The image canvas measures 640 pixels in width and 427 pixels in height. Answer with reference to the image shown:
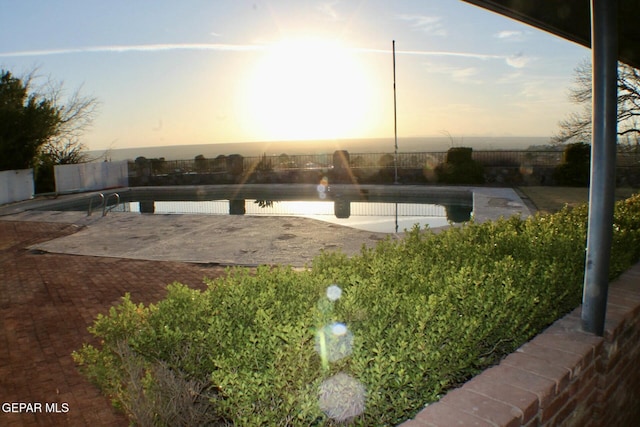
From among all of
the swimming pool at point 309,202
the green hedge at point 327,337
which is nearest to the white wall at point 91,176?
the swimming pool at point 309,202

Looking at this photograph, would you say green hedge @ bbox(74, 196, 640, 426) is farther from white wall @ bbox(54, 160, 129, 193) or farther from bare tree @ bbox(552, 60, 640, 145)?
bare tree @ bbox(552, 60, 640, 145)

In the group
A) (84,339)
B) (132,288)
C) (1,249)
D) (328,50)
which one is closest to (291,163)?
(328,50)

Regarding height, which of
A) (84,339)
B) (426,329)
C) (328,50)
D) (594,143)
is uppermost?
(328,50)

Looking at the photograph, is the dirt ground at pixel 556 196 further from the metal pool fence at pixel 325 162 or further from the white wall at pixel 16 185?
the white wall at pixel 16 185

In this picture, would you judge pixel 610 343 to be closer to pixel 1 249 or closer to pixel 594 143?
pixel 594 143

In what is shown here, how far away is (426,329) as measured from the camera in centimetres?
255

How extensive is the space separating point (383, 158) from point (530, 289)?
2335 cm

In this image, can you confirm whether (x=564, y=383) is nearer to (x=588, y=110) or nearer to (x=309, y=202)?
(x=309, y=202)

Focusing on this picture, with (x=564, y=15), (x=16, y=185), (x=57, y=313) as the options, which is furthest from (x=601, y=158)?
(x=16, y=185)

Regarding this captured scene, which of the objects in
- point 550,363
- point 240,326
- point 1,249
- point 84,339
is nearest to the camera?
point 240,326

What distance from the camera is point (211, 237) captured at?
1160 centimetres
